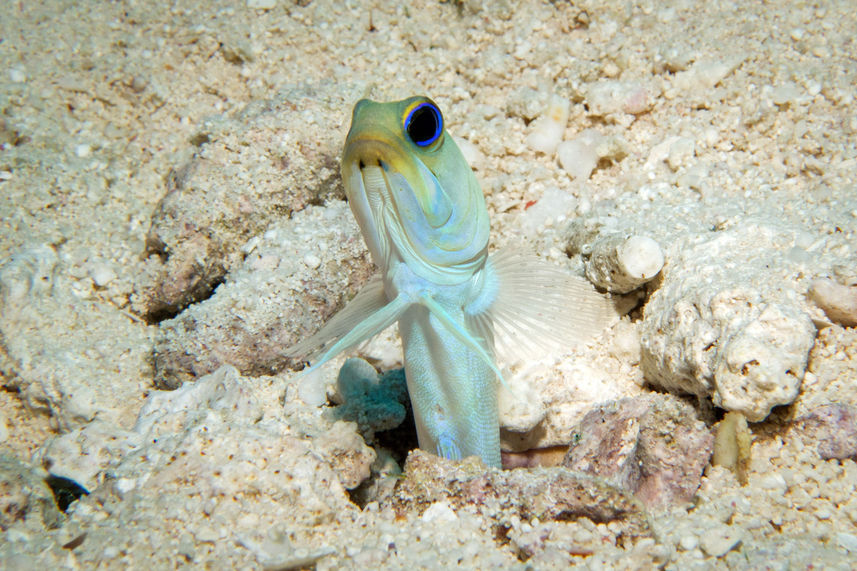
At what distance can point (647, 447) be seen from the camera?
2.22 metres

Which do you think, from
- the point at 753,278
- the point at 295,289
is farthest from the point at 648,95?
the point at 295,289

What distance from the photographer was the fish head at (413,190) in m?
1.77

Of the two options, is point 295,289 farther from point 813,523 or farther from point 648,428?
point 813,523

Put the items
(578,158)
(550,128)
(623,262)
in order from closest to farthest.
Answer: (623,262) < (578,158) < (550,128)

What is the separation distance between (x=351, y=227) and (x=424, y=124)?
5.04ft

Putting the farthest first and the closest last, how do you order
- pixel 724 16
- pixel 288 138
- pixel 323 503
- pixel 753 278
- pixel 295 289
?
pixel 724 16 → pixel 288 138 → pixel 295 289 → pixel 753 278 → pixel 323 503

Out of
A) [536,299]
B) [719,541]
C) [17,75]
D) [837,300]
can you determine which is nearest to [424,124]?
[536,299]

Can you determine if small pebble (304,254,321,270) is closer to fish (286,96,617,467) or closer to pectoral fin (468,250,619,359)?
fish (286,96,617,467)

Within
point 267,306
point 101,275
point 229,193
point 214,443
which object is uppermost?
point 229,193

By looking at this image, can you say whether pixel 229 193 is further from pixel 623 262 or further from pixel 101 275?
pixel 623 262

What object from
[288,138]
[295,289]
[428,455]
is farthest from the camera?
[288,138]

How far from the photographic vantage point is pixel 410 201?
1.85 meters

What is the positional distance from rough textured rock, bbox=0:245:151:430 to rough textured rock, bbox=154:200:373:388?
0.24 meters

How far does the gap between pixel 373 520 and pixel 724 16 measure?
3.95 m
